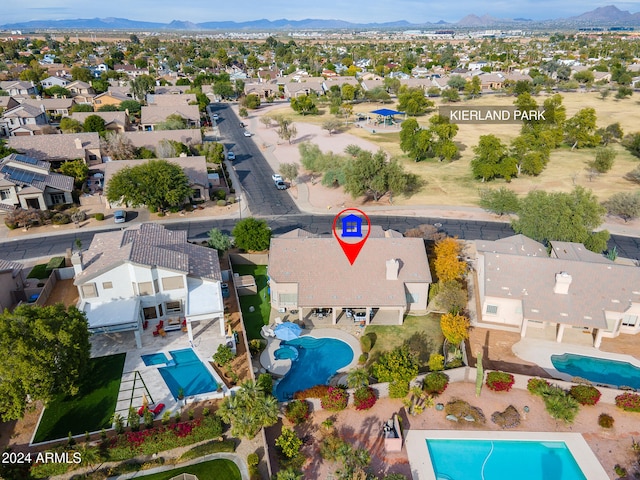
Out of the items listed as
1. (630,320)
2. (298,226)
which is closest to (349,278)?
(298,226)

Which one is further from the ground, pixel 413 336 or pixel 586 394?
pixel 586 394

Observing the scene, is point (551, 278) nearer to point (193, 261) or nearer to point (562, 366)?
point (562, 366)

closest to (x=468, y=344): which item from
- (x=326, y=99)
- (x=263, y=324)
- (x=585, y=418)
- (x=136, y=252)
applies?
(x=585, y=418)

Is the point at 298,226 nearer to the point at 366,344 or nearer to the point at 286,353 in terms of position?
the point at 286,353

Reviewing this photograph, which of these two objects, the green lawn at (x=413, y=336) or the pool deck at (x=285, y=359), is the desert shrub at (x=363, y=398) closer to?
the pool deck at (x=285, y=359)

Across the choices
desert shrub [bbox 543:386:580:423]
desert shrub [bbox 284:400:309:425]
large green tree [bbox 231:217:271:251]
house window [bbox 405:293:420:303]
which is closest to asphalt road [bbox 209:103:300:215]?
large green tree [bbox 231:217:271:251]

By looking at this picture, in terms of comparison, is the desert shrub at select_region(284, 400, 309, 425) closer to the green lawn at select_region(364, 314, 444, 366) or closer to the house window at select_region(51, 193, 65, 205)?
the green lawn at select_region(364, 314, 444, 366)

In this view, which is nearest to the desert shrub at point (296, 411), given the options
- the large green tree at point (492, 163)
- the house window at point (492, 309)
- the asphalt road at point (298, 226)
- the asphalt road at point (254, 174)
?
the house window at point (492, 309)
